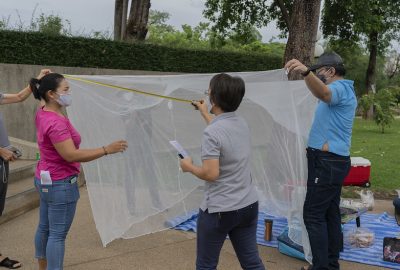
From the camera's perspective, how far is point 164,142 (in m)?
4.74

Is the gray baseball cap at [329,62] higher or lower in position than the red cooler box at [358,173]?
higher

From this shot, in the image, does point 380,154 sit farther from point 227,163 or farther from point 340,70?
point 227,163

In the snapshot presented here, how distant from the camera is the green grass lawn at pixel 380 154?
25.0ft

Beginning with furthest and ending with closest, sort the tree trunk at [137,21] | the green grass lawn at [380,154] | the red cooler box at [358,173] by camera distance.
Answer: the tree trunk at [137,21] < the green grass lawn at [380,154] < the red cooler box at [358,173]

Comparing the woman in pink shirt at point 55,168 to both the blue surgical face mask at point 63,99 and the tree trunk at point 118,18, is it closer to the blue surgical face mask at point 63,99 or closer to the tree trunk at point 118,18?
the blue surgical face mask at point 63,99

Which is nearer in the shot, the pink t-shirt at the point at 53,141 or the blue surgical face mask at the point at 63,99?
the pink t-shirt at the point at 53,141

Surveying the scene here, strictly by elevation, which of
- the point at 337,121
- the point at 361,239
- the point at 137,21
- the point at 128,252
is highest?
the point at 137,21

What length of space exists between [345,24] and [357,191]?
12.1 m

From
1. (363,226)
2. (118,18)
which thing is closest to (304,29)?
(363,226)

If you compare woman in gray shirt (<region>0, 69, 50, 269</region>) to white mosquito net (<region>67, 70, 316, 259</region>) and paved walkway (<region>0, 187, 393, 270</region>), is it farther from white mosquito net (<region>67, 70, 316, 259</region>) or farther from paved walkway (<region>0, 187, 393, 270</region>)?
white mosquito net (<region>67, 70, 316, 259</region>)

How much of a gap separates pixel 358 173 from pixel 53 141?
4.39m

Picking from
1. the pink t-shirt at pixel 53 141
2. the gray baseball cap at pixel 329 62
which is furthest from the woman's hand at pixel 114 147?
the gray baseball cap at pixel 329 62

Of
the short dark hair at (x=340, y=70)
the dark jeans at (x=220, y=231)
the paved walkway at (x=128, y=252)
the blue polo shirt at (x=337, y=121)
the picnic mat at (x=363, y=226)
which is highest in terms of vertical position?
the short dark hair at (x=340, y=70)

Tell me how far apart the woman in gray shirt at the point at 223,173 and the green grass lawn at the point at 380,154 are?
511 cm
